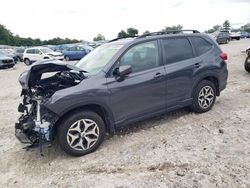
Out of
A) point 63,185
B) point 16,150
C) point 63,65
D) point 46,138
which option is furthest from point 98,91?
point 16,150

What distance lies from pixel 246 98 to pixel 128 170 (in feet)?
14.1

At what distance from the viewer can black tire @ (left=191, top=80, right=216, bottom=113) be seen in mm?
5477

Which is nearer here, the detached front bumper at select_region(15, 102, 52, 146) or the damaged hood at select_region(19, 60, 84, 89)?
the detached front bumper at select_region(15, 102, 52, 146)

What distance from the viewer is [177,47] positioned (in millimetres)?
5234

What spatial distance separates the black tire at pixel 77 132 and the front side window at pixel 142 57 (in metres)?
1.06

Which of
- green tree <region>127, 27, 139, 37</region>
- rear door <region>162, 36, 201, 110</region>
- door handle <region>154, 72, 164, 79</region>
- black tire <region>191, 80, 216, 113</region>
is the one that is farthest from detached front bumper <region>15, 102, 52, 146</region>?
black tire <region>191, 80, 216, 113</region>

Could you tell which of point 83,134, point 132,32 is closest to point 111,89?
point 83,134

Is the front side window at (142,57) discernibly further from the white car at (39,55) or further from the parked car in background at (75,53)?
the parked car in background at (75,53)

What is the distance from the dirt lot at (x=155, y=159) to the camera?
11.2 ft

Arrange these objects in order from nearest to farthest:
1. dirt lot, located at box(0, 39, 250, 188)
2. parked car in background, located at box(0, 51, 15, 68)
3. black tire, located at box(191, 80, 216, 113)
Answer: dirt lot, located at box(0, 39, 250, 188)
black tire, located at box(191, 80, 216, 113)
parked car in background, located at box(0, 51, 15, 68)

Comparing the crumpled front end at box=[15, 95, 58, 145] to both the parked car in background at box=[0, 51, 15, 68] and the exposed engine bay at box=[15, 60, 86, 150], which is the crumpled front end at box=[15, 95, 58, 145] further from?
the parked car in background at box=[0, 51, 15, 68]

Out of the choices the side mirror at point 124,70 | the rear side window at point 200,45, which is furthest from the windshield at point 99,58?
the rear side window at point 200,45

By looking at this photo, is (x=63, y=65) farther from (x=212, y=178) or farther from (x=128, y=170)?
(x=212, y=178)

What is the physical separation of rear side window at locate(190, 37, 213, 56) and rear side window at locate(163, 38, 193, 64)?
18 cm
